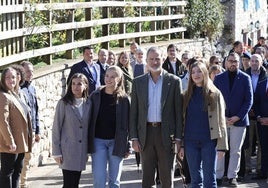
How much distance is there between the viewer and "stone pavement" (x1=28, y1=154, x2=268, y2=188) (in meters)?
10.0

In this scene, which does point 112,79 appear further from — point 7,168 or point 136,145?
point 7,168

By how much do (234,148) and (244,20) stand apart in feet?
65.7

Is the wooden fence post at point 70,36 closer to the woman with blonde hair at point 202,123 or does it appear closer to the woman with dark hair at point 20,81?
the woman with dark hair at point 20,81

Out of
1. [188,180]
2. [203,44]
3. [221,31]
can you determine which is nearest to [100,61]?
[188,180]

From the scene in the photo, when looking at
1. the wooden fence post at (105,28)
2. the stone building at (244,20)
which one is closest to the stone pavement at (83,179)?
the wooden fence post at (105,28)

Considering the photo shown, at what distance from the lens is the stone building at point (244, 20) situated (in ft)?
88.9

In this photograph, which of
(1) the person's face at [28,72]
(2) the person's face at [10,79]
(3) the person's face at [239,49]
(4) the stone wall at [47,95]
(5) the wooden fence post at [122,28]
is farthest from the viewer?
(5) the wooden fence post at [122,28]

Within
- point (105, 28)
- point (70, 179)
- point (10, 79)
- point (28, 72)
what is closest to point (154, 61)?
point (70, 179)

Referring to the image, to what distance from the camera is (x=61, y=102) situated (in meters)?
7.98

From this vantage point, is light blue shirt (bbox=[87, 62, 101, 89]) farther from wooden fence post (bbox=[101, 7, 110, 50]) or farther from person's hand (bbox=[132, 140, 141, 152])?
wooden fence post (bbox=[101, 7, 110, 50])

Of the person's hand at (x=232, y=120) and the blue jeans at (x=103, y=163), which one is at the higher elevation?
the person's hand at (x=232, y=120)

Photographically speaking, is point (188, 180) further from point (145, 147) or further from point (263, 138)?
point (145, 147)

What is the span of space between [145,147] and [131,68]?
4379 mm

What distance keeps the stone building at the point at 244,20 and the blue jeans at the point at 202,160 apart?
17679mm
